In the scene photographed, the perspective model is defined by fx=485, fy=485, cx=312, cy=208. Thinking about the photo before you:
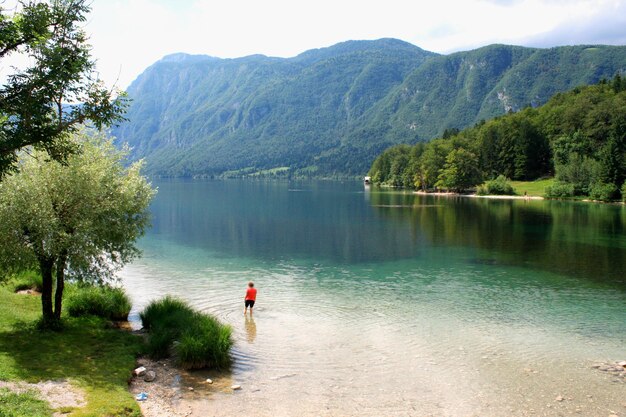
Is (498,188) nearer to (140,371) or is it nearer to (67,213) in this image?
(67,213)

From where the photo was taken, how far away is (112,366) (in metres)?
19.0

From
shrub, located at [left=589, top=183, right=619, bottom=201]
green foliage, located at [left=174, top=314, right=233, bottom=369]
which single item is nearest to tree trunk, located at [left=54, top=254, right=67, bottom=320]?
green foliage, located at [left=174, top=314, right=233, bottom=369]

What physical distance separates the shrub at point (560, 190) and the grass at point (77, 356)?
143 meters

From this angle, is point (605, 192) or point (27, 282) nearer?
point (27, 282)

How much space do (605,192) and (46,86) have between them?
464 ft

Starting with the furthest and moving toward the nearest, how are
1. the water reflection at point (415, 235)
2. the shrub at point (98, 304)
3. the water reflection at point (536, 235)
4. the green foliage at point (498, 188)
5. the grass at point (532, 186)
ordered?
the green foliage at point (498, 188)
the grass at point (532, 186)
the water reflection at point (415, 235)
the water reflection at point (536, 235)
the shrub at point (98, 304)

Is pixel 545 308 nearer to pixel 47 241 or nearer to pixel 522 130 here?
pixel 47 241

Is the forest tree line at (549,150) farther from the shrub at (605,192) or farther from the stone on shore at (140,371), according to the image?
the stone on shore at (140,371)

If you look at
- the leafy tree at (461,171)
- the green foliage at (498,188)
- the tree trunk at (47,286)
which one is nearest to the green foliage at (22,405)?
the tree trunk at (47,286)

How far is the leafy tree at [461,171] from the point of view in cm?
17075

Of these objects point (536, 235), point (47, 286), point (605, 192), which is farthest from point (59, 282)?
point (605, 192)

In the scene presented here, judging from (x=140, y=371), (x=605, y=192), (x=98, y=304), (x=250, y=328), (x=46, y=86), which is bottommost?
(x=250, y=328)

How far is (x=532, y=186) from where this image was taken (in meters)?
163

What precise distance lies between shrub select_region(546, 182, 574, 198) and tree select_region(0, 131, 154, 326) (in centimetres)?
14183
